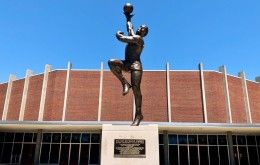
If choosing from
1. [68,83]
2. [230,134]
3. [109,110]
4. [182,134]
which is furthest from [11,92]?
[230,134]

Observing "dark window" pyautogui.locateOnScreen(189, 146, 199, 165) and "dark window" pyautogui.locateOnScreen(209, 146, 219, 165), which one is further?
"dark window" pyautogui.locateOnScreen(189, 146, 199, 165)

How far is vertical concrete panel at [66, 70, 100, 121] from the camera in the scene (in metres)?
39.8

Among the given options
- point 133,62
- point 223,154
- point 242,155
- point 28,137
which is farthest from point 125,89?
point 242,155

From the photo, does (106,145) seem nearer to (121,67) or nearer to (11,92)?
(121,67)

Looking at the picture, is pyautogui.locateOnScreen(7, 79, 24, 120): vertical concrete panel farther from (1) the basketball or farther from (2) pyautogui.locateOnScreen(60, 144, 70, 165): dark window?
(1) the basketball

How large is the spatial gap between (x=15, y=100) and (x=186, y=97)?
22.4 metres

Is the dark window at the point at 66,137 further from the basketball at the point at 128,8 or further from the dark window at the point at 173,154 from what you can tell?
the basketball at the point at 128,8

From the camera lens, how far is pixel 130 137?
7.77 metres

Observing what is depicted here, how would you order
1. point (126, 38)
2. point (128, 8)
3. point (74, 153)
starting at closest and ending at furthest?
point (126, 38)
point (128, 8)
point (74, 153)

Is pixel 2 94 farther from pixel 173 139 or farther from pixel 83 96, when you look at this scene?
pixel 173 139

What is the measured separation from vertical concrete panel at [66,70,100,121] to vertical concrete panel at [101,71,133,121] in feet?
3.70

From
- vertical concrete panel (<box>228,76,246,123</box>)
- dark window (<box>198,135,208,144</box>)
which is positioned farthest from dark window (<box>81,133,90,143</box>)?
vertical concrete panel (<box>228,76,246,123</box>)

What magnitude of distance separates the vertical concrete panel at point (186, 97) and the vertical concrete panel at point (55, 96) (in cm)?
1401

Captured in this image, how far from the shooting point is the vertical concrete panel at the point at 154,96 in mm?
39656
